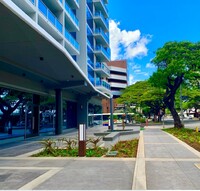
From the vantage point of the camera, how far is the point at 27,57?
1405 cm

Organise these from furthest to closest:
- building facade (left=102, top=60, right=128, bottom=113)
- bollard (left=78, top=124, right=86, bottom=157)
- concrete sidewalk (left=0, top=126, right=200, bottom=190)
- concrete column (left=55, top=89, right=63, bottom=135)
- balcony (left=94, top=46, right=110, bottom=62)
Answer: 1. building facade (left=102, top=60, right=128, bottom=113)
2. balcony (left=94, top=46, right=110, bottom=62)
3. concrete column (left=55, top=89, right=63, bottom=135)
4. bollard (left=78, top=124, right=86, bottom=157)
5. concrete sidewalk (left=0, top=126, right=200, bottom=190)

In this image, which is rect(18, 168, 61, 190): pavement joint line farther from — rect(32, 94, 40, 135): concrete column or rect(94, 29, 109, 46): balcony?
rect(94, 29, 109, 46): balcony

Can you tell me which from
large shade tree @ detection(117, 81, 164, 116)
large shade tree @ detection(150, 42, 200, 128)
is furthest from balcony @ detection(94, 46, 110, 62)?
large shade tree @ detection(150, 42, 200, 128)

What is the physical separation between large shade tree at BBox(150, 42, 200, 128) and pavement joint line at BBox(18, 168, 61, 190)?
820 inches

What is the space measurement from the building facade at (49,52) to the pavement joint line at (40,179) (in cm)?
543

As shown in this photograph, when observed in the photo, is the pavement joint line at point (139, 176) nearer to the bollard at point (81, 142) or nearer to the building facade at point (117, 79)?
the bollard at point (81, 142)

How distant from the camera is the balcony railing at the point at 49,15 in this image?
24.6 metres

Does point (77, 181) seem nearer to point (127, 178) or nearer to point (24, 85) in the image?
point (127, 178)

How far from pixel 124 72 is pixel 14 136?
7842cm

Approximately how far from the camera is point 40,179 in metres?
6.72

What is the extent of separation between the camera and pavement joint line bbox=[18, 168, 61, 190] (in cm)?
600

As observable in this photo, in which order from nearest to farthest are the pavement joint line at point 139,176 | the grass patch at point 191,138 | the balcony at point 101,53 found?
the pavement joint line at point 139,176
the grass patch at point 191,138
the balcony at point 101,53

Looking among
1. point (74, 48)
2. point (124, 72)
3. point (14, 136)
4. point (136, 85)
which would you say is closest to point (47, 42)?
point (14, 136)

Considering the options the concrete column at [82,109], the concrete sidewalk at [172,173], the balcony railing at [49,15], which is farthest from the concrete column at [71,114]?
the concrete sidewalk at [172,173]
